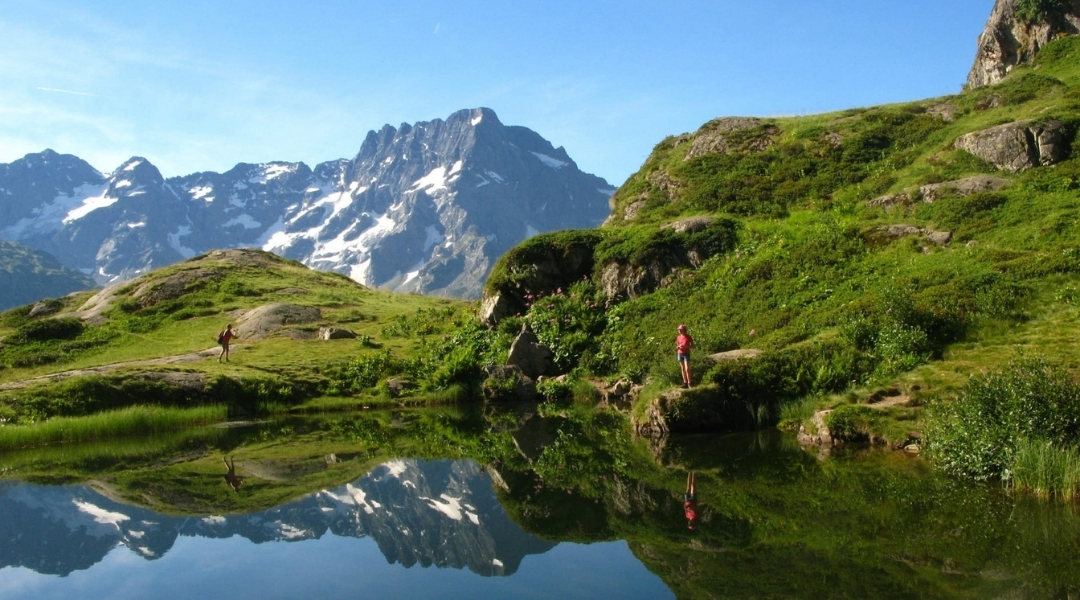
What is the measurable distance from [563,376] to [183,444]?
49.7 ft

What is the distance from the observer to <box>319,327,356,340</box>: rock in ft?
142

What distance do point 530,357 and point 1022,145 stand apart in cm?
2358

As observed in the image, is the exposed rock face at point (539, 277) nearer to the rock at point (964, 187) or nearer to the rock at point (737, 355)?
the rock at point (964, 187)

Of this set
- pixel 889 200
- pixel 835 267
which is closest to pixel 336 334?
pixel 835 267

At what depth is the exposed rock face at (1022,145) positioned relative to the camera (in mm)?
31516

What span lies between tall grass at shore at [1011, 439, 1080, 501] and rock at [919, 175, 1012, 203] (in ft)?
73.1

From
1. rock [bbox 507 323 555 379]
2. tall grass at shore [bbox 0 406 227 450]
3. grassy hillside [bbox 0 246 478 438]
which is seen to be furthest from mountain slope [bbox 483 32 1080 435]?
tall grass at shore [bbox 0 406 227 450]

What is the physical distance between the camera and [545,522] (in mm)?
12320

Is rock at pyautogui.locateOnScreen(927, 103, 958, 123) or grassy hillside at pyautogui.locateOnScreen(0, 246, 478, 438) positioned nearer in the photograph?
grassy hillside at pyautogui.locateOnScreen(0, 246, 478, 438)

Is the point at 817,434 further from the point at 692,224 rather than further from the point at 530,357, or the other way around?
the point at 692,224

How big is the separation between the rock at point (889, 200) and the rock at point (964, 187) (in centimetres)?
67

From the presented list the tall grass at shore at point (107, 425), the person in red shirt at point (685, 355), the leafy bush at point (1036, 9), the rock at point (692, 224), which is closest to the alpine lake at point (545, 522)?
the person in red shirt at point (685, 355)

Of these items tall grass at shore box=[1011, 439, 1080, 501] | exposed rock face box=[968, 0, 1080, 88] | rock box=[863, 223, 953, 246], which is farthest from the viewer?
exposed rock face box=[968, 0, 1080, 88]

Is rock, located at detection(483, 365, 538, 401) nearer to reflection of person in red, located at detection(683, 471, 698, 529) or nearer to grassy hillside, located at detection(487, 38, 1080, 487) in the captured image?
grassy hillside, located at detection(487, 38, 1080, 487)
